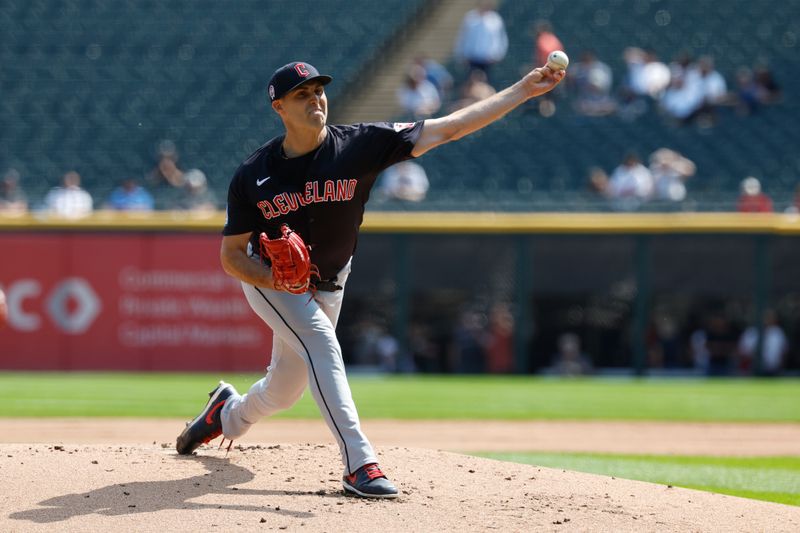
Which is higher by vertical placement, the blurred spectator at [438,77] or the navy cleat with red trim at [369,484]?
the blurred spectator at [438,77]

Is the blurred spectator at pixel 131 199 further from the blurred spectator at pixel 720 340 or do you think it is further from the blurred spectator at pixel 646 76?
the blurred spectator at pixel 720 340

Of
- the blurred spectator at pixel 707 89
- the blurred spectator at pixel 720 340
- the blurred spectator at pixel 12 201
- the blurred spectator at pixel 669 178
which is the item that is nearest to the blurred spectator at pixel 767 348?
the blurred spectator at pixel 720 340

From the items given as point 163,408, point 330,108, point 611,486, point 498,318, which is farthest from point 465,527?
point 330,108

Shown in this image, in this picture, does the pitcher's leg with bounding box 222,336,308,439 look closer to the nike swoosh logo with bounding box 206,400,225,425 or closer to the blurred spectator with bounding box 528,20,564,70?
the nike swoosh logo with bounding box 206,400,225,425

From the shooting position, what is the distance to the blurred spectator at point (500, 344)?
1652 cm

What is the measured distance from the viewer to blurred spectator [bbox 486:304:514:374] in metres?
16.5

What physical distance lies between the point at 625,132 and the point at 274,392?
13602 millimetres

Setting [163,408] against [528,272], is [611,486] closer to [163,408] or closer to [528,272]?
[163,408]

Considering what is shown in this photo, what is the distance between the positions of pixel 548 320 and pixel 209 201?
498 centimetres

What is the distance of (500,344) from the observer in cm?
1653

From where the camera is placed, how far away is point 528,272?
54.8ft

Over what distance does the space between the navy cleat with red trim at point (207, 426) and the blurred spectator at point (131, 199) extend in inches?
442

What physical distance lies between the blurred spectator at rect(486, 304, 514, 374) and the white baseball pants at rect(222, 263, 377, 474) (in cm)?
1119

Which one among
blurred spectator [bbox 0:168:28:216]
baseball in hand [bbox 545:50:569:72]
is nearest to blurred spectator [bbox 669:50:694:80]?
blurred spectator [bbox 0:168:28:216]
